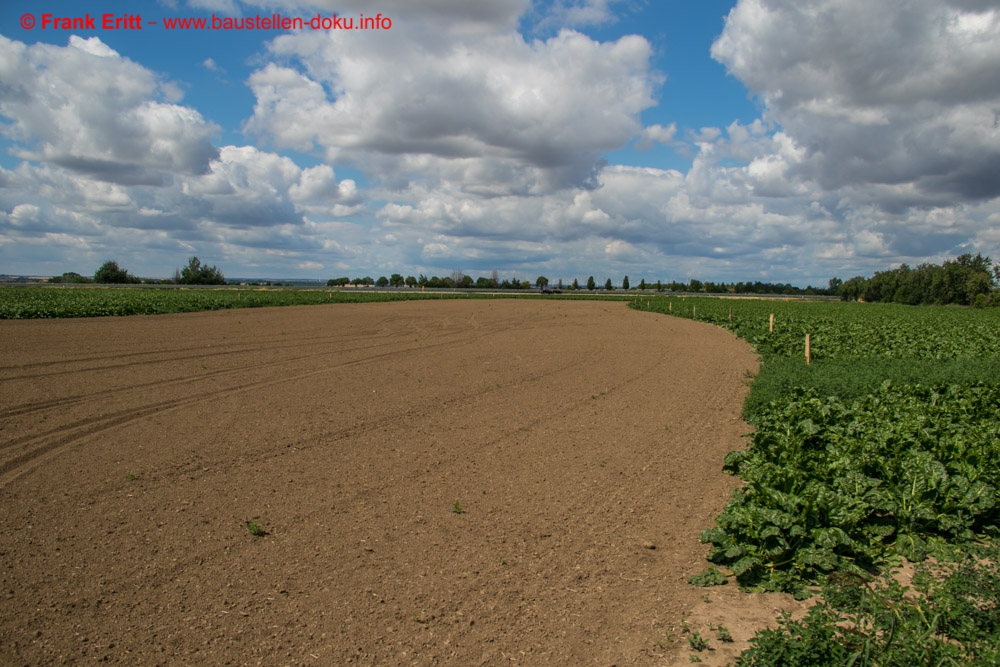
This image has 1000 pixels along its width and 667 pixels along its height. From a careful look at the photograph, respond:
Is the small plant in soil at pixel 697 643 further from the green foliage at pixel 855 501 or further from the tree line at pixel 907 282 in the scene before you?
the tree line at pixel 907 282

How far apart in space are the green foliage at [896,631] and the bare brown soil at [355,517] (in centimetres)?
77

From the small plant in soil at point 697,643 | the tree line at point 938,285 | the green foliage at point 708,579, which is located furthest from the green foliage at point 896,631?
the tree line at point 938,285

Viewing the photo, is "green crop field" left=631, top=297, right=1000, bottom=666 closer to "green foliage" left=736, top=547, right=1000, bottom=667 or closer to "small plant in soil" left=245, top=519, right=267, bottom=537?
"green foliage" left=736, top=547, right=1000, bottom=667

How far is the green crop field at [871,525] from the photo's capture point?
14.0 feet

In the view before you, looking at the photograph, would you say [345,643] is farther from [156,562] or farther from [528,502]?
[528,502]

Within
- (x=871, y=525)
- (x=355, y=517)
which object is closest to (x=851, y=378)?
(x=871, y=525)

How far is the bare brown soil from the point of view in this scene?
514cm

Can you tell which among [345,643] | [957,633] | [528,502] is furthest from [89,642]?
[957,633]

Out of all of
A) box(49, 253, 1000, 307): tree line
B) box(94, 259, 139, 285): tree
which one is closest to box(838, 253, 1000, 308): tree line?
box(49, 253, 1000, 307): tree line

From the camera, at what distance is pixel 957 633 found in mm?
4309

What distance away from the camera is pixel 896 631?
13.7ft

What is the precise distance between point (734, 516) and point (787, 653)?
2.33 m

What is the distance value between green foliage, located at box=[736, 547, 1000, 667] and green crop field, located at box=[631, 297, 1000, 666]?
11mm

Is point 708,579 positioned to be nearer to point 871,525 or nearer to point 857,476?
point 871,525
